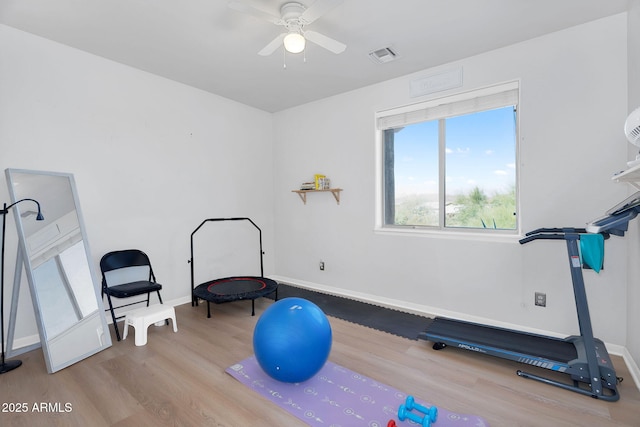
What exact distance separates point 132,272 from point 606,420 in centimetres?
398

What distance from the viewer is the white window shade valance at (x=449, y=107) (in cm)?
296

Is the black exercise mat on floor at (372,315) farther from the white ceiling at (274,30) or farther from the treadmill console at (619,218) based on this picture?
the white ceiling at (274,30)

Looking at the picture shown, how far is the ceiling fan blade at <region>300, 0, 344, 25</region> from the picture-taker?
1900 millimetres

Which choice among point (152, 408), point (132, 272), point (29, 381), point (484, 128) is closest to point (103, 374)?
point (29, 381)

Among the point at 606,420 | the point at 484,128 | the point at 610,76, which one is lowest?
the point at 606,420

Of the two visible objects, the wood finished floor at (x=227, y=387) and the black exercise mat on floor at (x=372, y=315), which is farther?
the black exercise mat on floor at (x=372, y=315)

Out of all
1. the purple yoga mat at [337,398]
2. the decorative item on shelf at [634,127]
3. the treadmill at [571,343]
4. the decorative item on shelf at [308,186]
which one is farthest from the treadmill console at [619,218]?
the decorative item on shelf at [308,186]

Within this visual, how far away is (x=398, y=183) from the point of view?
3.84 meters

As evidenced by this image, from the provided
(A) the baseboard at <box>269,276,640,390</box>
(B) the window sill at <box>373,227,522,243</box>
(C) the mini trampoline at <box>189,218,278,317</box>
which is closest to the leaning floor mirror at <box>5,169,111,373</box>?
(C) the mini trampoline at <box>189,218,278,317</box>

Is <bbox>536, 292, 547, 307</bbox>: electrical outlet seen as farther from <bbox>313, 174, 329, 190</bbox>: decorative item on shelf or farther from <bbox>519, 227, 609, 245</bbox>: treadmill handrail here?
<bbox>313, 174, 329, 190</bbox>: decorative item on shelf

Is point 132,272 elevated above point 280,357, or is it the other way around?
point 132,272

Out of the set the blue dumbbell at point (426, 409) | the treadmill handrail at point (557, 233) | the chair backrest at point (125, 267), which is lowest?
the blue dumbbell at point (426, 409)

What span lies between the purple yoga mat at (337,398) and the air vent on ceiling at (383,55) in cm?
280

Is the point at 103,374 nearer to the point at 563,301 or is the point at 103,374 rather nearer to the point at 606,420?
the point at 606,420
